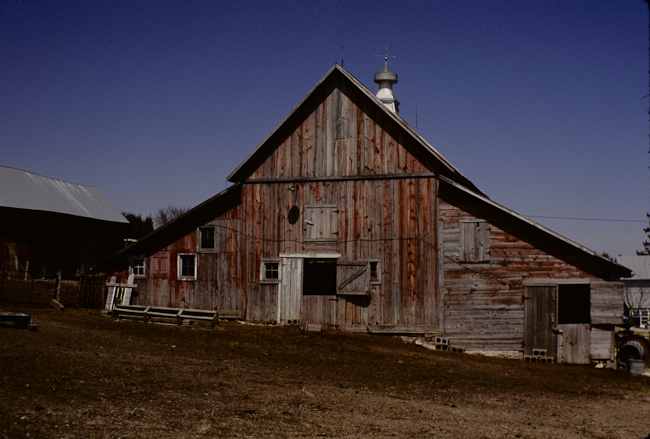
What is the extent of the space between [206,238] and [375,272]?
6381 millimetres

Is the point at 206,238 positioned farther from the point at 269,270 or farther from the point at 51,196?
the point at 51,196

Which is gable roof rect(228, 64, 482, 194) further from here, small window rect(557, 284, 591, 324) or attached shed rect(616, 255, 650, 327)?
attached shed rect(616, 255, 650, 327)

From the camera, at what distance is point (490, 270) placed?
65.4ft

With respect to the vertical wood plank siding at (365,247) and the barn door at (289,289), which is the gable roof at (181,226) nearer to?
the vertical wood plank siding at (365,247)

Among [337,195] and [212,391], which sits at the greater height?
[337,195]

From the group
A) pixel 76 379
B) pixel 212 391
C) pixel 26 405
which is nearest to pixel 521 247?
pixel 212 391

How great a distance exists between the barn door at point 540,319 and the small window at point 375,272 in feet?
15.7

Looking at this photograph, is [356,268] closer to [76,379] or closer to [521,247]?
[521,247]

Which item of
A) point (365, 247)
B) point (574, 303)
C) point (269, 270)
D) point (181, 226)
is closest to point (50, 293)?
point (181, 226)

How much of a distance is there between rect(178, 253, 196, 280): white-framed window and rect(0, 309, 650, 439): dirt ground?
140 inches

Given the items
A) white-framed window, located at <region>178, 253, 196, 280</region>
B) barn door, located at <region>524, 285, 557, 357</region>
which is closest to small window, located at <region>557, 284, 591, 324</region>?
barn door, located at <region>524, 285, 557, 357</region>

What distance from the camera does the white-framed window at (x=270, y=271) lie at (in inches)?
851

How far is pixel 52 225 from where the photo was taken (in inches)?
1467

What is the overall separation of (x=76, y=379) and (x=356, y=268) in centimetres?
1177
